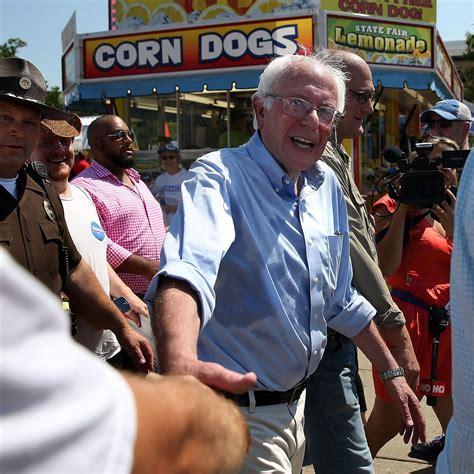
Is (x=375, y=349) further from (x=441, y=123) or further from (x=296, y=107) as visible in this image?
(x=441, y=123)

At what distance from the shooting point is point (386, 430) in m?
3.97

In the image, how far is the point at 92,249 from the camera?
3.61 m

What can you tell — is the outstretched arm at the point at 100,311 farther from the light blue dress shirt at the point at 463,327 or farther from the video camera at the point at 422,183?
the light blue dress shirt at the point at 463,327

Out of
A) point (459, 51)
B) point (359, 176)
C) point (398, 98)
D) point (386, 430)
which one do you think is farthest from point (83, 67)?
point (459, 51)

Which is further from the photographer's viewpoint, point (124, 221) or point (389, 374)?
point (124, 221)

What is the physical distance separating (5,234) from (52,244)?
237 millimetres

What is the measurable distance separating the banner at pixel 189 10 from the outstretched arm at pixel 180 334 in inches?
387

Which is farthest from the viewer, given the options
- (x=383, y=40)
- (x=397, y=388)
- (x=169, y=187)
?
(x=383, y=40)

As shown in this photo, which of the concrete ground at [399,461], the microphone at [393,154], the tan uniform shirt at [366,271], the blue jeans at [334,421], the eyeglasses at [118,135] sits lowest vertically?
the concrete ground at [399,461]

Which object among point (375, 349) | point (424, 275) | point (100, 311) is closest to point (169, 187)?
point (424, 275)

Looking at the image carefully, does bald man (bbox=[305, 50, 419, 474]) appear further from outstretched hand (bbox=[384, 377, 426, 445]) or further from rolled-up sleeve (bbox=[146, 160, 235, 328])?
rolled-up sleeve (bbox=[146, 160, 235, 328])

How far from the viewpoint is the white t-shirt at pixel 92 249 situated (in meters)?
3.43

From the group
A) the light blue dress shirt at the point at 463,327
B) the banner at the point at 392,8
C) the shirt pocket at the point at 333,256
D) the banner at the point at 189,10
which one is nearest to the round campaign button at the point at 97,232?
the shirt pocket at the point at 333,256

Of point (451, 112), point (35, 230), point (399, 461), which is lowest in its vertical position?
point (399, 461)
